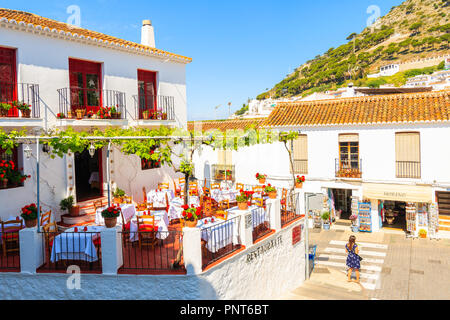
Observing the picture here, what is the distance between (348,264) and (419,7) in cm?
12096

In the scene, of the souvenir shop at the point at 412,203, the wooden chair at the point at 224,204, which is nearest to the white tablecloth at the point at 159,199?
the wooden chair at the point at 224,204

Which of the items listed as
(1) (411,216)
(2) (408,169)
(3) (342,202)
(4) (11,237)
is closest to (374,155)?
(2) (408,169)

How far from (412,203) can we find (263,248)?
41.0 ft

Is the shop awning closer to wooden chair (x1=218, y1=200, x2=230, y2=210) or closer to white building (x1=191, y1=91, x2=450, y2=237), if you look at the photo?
white building (x1=191, y1=91, x2=450, y2=237)

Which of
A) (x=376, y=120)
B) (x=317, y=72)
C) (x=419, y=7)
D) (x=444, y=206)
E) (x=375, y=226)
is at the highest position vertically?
(x=419, y=7)

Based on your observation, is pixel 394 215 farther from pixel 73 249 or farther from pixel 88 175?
pixel 73 249

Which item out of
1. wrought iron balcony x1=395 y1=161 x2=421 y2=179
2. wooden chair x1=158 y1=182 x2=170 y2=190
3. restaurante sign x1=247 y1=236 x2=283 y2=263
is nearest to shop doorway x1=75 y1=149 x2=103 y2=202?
wooden chair x1=158 y1=182 x2=170 y2=190

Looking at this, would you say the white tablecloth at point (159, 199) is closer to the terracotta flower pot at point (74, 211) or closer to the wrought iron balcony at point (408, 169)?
the terracotta flower pot at point (74, 211)

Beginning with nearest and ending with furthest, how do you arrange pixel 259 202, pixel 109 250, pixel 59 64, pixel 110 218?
pixel 109 250
pixel 110 218
pixel 259 202
pixel 59 64

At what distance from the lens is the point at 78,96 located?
1280 cm

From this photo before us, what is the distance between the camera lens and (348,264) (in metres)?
12.8

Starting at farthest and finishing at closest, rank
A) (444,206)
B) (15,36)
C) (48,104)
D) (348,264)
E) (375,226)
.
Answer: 1. (375,226)
2. (444,206)
3. (348,264)
4. (48,104)
5. (15,36)
